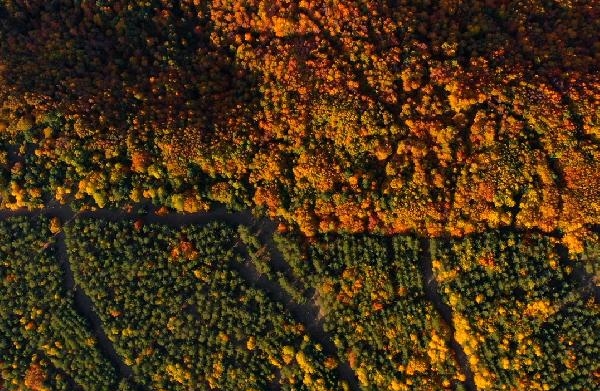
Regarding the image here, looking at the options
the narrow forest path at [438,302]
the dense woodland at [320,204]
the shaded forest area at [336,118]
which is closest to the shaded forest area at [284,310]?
the narrow forest path at [438,302]

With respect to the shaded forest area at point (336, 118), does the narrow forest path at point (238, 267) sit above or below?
below

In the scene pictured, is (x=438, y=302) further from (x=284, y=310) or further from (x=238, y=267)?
(x=238, y=267)

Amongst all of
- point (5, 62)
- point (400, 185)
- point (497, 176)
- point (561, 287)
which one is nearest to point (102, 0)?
point (5, 62)

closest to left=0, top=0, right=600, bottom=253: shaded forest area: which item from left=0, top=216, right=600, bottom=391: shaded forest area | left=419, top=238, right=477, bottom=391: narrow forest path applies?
left=419, top=238, right=477, bottom=391: narrow forest path

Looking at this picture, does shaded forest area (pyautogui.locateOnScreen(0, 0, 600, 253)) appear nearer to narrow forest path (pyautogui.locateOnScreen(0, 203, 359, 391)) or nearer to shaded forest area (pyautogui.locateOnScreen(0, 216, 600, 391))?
narrow forest path (pyautogui.locateOnScreen(0, 203, 359, 391))

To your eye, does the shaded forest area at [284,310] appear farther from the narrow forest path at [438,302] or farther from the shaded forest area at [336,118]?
the shaded forest area at [336,118]

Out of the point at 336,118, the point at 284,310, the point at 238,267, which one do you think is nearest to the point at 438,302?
the point at 284,310
